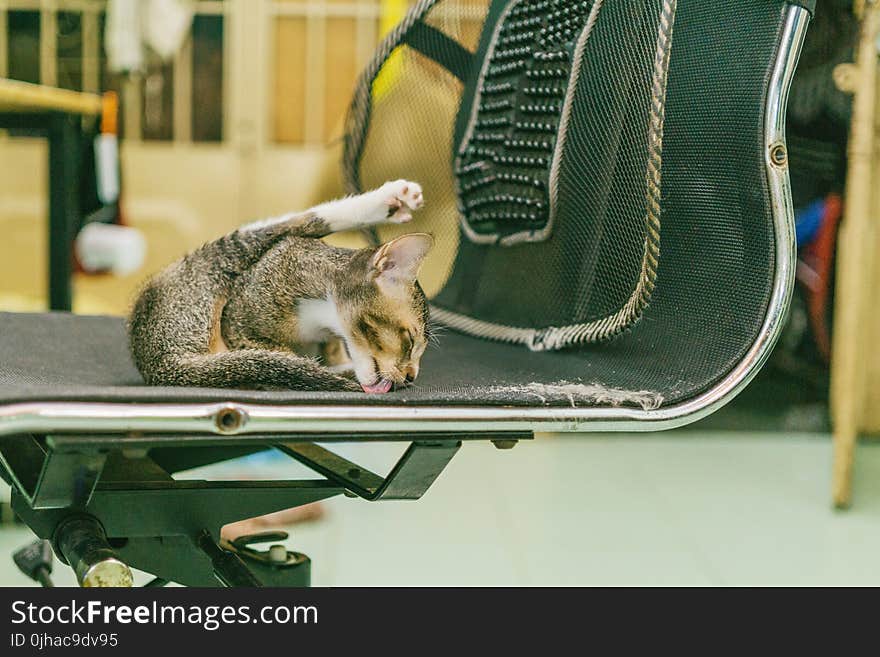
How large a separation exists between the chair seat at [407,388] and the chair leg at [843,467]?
3.95 feet

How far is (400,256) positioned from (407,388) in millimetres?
185

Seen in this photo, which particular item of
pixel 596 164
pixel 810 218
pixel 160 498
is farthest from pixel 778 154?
pixel 810 218

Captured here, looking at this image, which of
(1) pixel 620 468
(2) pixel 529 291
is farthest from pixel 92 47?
(2) pixel 529 291

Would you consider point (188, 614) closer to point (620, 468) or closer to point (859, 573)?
point (859, 573)

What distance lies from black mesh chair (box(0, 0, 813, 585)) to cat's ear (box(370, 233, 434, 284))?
11 centimetres

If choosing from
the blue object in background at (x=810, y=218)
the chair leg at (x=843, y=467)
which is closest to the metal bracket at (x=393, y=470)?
the chair leg at (x=843, y=467)

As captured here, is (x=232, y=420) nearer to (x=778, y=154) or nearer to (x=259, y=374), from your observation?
(x=259, y=374)

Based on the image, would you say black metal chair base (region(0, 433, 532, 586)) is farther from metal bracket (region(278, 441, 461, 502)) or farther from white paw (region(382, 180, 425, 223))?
white paw (region(382, 180, 425, 223))

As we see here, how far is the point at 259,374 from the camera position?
745 millimetres

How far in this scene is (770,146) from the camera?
715 mm

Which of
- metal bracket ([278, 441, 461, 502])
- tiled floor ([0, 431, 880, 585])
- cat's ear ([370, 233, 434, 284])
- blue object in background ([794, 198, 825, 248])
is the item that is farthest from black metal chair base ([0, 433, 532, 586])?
blue object in background ([794, 198, 825, 248])

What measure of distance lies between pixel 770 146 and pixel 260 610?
58cm

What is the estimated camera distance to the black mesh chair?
0.64 m

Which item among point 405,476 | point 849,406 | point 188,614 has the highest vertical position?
point 405,476
